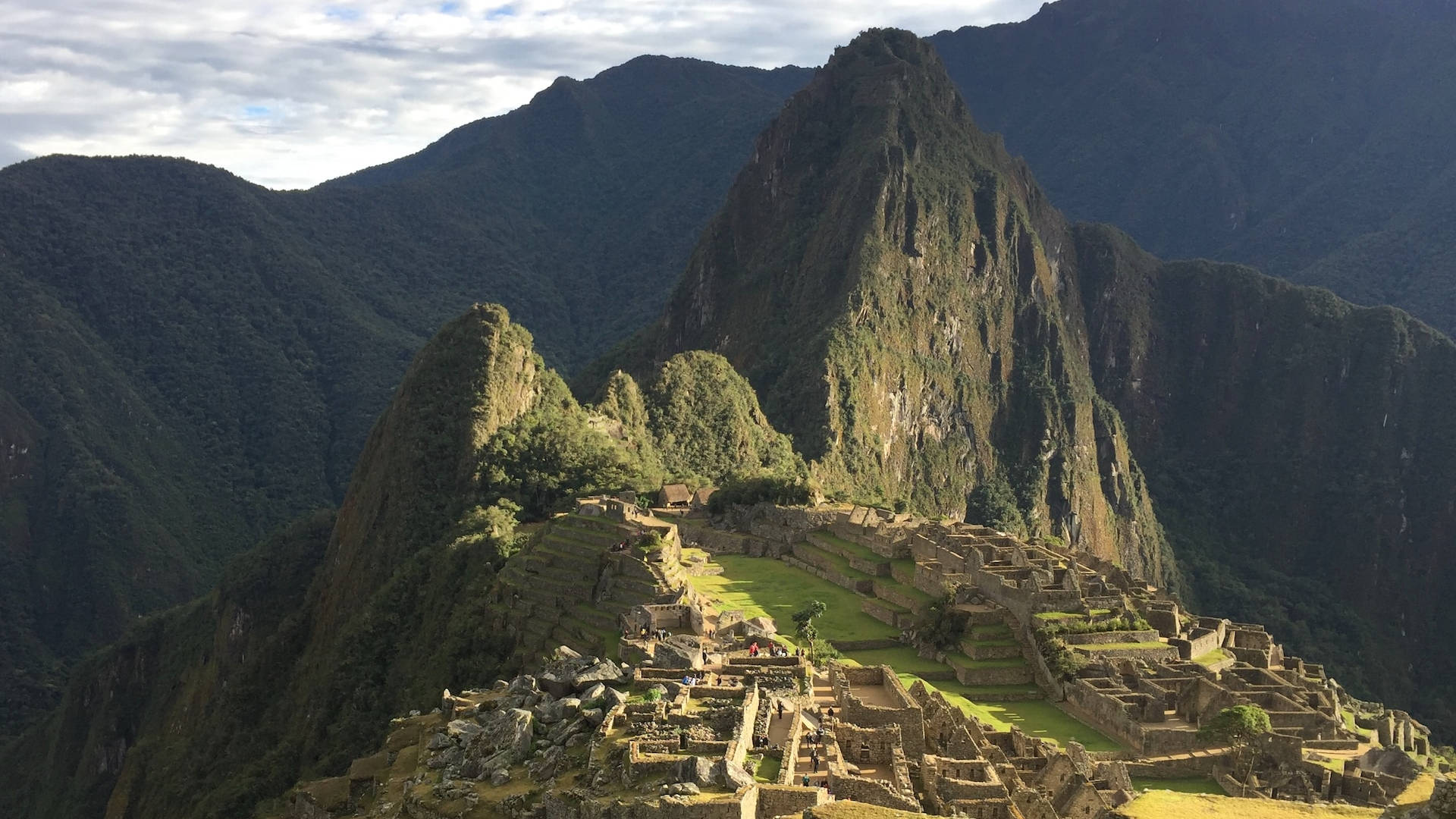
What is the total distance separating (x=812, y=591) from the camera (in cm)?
6291

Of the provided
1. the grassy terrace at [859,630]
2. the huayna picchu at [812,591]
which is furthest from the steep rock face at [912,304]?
the grassy terrace at [859,630]

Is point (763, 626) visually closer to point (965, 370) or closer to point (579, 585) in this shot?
point (579, 585)

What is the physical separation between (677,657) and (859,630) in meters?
27.3

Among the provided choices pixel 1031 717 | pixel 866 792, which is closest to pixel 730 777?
pixel 866 792

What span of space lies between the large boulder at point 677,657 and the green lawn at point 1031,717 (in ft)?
44.0

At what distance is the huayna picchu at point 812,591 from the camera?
28344 millimetres

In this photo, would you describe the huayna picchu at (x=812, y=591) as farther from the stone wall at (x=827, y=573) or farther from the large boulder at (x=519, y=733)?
the stone wall at (x=827, y=573)

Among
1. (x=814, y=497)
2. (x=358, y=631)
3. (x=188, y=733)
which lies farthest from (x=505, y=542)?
(x=188, y=733)

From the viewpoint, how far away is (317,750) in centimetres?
5903

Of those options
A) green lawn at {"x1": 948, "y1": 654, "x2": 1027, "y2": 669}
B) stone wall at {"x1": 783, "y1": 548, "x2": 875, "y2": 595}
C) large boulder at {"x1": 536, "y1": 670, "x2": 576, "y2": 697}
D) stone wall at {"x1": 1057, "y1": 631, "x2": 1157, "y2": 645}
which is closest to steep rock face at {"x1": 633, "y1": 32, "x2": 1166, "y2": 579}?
stone wall at {"x1": 783, "y1": 548, "x2": 875, "y2": 595}

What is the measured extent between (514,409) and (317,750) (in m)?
39.5

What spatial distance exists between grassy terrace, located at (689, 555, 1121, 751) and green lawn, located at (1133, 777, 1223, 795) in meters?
2.18

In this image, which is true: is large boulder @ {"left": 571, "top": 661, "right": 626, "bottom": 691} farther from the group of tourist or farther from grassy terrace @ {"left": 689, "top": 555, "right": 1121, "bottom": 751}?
grassy terrace @ {"left": 689, "top": 555, "right": 1121, "bottom": 751}

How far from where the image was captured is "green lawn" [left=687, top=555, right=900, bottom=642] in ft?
182
